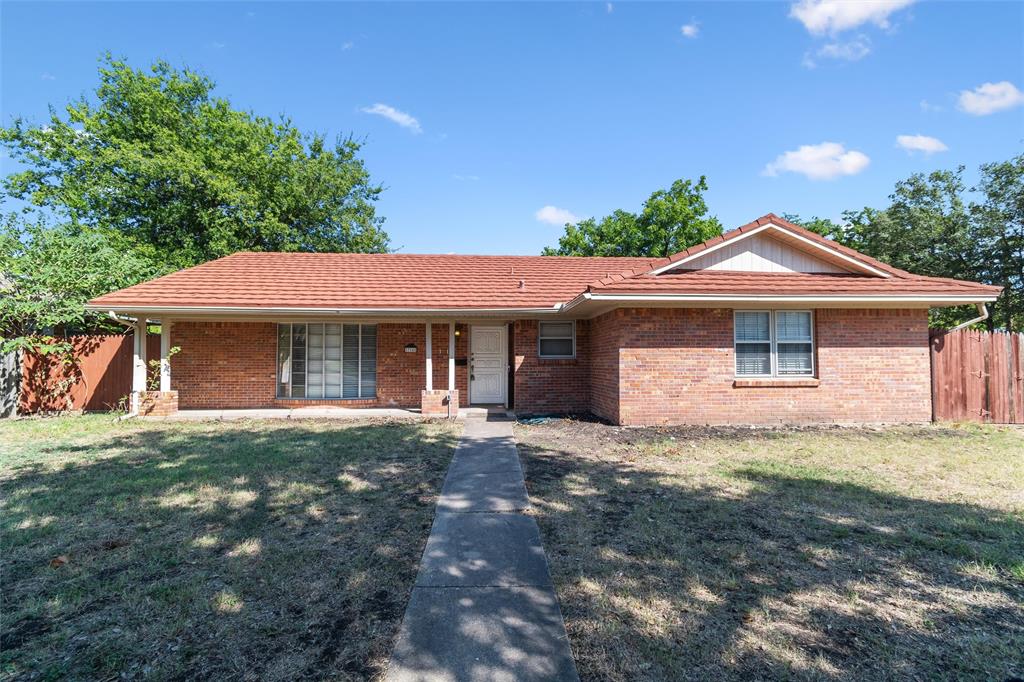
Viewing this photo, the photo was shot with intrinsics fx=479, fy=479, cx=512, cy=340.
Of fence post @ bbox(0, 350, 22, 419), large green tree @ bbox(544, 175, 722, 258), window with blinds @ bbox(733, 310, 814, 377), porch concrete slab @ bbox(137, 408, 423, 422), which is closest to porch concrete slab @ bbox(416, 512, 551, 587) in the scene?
porch concrete slab @ bbox(137, 408, 423, 422)

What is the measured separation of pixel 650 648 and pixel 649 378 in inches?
289

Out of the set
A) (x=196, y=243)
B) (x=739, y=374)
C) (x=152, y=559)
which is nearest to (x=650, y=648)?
(x=152, y=559)

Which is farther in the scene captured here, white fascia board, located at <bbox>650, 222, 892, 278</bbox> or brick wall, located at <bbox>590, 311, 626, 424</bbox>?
brick wall, located at <bbox>590, 311, 626, 424</bbox>

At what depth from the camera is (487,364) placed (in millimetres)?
12867

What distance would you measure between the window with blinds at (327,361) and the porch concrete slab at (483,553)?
8327mm

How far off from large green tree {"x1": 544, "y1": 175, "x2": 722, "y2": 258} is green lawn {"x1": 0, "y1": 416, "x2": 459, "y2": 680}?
26.2 meters

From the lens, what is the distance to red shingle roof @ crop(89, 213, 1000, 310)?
9328mm

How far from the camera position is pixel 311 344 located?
40.2 ft

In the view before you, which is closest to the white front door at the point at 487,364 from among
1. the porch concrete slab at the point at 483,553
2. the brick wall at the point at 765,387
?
the brick wall at the point at 765,387

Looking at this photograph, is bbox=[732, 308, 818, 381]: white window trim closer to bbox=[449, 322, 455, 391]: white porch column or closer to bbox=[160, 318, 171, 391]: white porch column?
bbox=[449, 322, 455, 391]: white porch column

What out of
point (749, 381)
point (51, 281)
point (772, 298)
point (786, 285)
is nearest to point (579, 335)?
point (749, 381)

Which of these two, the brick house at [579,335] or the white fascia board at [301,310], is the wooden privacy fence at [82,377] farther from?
the white fascia board at [301,310]

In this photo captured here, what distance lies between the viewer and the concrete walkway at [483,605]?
8.04 ft

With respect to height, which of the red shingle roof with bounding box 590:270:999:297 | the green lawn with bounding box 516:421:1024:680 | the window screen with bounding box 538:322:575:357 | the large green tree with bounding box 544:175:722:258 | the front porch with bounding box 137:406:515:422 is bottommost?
the green lawn with bounding box 516:421:1024:680
